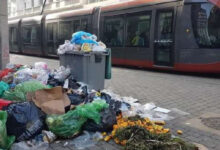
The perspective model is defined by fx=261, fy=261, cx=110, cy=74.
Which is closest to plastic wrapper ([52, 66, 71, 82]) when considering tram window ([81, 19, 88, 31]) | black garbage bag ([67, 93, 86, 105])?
black garbage bag ([67, 93, 86, 105])

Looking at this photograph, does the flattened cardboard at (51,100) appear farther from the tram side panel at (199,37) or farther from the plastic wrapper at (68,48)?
the tram side panel at (199,37)

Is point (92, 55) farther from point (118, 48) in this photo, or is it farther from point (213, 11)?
point (118, 48)

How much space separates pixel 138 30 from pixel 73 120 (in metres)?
8.52

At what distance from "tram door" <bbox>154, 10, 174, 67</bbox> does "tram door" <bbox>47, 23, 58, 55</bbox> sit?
8.39 metres

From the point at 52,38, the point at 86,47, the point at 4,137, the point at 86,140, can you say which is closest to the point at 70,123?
the point at 86,140

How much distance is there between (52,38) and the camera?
17.5m

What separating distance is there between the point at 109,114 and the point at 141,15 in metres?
8.28

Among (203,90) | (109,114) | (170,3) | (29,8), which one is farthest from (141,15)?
(29,8)

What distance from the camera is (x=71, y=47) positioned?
250 inches

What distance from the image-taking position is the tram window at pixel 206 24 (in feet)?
30.0

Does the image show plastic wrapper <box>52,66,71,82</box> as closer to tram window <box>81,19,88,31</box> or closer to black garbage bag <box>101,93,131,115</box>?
black garbage bag <box>101,93,131,115</box>

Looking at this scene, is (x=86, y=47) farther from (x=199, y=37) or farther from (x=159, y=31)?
(x=159, y=31)

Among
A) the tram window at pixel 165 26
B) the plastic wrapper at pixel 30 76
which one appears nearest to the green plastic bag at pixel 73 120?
the plastic wrapper at pixel 30 76

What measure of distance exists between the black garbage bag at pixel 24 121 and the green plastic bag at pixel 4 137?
10cm
